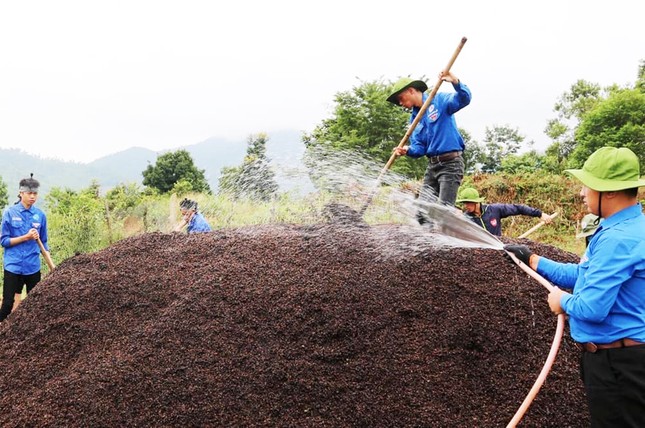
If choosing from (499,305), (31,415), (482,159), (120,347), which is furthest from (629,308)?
(482,159)

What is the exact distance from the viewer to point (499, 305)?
331 cm

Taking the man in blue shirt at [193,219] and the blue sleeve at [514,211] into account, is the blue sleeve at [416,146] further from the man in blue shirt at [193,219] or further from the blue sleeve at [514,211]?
the man in blue shirt at [193,219]

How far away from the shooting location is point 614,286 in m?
1.82

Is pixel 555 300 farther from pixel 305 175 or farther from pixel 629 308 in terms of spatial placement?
pixel 305 175

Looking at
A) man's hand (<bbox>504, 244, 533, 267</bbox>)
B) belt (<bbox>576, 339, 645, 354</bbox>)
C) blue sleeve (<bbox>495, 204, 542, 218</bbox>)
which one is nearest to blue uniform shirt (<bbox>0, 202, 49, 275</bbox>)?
man's hand (<bbox>504, 244, 533, 267</bbox>)

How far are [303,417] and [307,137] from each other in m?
22.2

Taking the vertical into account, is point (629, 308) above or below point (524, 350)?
above

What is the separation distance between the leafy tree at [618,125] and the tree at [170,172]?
2283 centimetres

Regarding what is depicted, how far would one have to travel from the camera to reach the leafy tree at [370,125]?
62.3 feet

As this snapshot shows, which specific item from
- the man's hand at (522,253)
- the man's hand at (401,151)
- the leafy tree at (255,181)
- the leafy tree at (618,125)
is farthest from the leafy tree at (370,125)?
the man's hand at (522,253)

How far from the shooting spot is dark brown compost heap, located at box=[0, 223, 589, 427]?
2.73 m

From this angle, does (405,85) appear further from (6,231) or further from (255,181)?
(6,231)

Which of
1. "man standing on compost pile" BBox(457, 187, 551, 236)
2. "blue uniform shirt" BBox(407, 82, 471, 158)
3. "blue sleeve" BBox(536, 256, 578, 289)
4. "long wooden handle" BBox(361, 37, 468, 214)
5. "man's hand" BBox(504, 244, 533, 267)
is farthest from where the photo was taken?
"man standing on compost pile" BBox(457, 187, 551, 236)

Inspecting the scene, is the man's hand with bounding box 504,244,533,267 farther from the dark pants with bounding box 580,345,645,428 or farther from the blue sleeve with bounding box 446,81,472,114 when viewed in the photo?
the blue sleeve with bounding box 446,81,472,114
